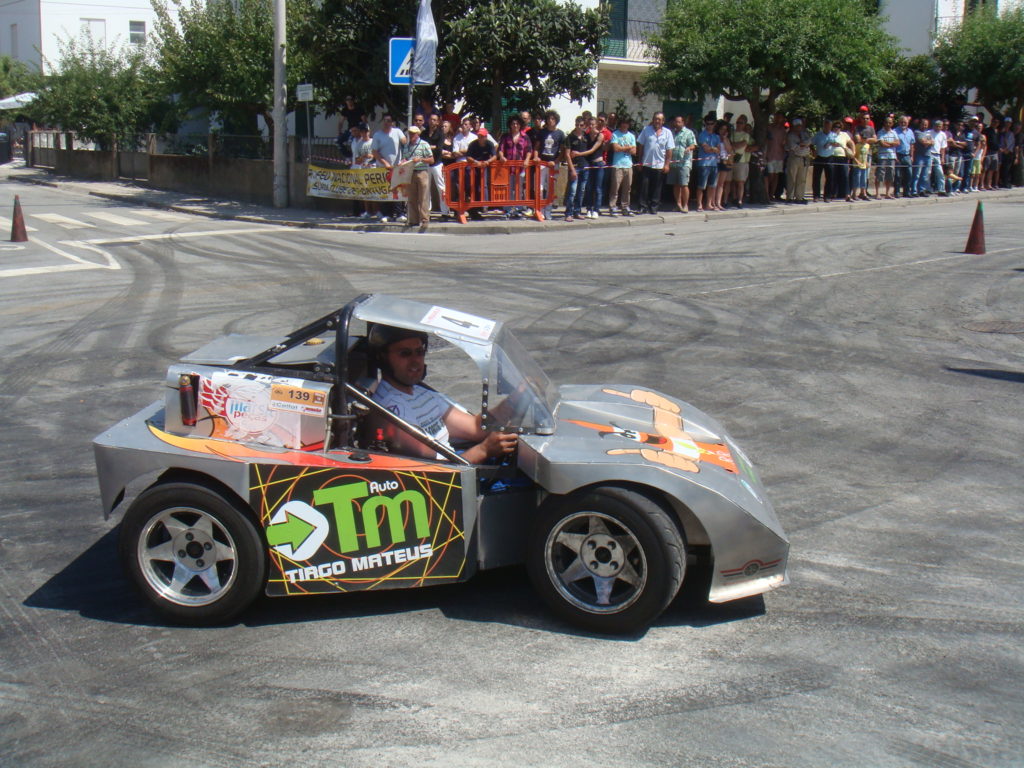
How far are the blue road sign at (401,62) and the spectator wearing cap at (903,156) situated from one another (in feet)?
38.8

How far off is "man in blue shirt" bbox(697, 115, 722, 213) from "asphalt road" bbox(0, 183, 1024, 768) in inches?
366

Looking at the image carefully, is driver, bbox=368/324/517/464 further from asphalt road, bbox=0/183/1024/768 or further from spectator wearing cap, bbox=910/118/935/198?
spectator wearing cap, bbox=910/118/935/198

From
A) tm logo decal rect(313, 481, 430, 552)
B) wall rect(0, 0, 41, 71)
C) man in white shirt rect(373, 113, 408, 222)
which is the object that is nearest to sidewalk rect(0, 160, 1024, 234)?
man in white shirt rect(373, 113, 408, 222)

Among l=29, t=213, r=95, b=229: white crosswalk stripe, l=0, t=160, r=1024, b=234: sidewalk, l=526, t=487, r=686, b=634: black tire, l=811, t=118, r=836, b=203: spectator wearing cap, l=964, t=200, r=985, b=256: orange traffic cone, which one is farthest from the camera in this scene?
l=811, t=118, r=836, b=203: spectator wearing cap

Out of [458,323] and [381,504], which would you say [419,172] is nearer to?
[458,323]

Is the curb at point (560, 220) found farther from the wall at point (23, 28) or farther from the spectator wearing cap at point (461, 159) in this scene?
the wall at point (23, 28)

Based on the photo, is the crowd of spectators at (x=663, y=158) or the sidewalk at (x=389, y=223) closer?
the sidewalk at (x=389, y=223)

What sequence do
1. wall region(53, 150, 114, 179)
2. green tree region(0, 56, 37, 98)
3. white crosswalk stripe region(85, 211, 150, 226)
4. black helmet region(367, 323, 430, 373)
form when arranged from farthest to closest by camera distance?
green tree region(0, 56, 37, 98) → wall region(53, 150, 114, 179) → white crosswalk stripe region(85, 211, 150, 226) → black helmet region(367, 323, 430, 373)

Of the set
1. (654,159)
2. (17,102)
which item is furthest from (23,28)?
(654,159)

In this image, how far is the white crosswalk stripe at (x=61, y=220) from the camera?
66.7 feet

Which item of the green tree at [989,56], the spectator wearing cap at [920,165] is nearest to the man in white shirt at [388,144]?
the spectator wearing cap at [920,165]

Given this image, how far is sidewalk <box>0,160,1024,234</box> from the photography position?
62.1ft

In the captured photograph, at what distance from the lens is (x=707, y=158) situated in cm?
2103

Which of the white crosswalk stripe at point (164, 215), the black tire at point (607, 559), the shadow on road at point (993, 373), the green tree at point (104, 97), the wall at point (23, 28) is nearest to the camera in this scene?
the black tire at point (607, 559)
